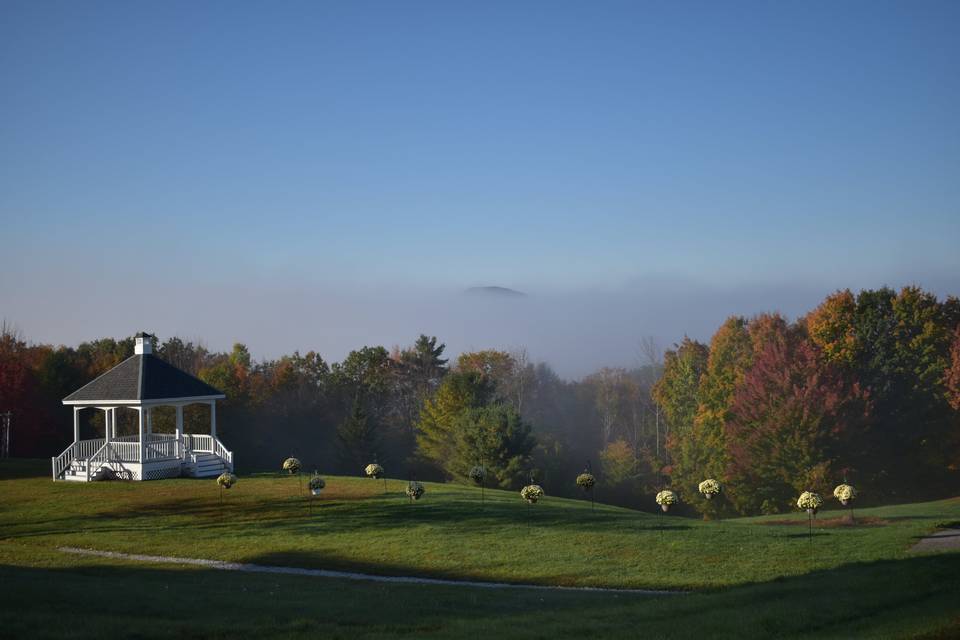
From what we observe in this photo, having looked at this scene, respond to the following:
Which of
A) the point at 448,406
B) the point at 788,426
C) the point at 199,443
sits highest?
the point at 448,406

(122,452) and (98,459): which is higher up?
(122,452)

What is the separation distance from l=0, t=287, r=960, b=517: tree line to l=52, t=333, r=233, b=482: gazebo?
668 centimetres

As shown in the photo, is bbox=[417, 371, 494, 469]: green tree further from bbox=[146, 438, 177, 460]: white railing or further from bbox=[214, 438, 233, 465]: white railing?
bbox=[146, 438, 177, 460]: white railing

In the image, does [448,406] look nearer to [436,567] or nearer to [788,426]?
[788,426]

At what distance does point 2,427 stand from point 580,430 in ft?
180

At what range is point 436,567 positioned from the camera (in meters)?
19.5

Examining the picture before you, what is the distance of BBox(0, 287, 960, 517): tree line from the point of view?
4497 centimetres

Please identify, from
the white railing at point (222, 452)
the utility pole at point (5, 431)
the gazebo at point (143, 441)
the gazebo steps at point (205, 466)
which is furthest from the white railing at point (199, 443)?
the utility pole at point (5, 431)

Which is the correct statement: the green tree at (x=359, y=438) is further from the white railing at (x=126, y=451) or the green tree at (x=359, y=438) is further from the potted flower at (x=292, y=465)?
the potted flower at (x=292, y=465)

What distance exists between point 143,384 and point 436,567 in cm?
2085

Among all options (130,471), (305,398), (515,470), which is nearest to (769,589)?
(130,471)

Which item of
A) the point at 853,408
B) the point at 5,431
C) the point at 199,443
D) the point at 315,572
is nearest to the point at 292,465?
the point at 199,443

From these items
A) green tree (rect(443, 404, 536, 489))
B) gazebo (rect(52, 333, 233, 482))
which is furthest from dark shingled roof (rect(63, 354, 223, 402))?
green tree (rect(443, 404, 536, 489))

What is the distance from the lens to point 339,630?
1163 cm
